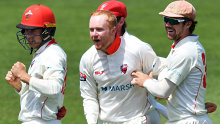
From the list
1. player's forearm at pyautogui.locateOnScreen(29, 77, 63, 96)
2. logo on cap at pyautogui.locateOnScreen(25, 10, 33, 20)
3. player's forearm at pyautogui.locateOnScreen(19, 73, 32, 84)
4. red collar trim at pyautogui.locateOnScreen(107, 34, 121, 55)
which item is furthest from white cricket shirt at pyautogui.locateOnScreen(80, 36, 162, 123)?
logo on cap at pyautogui.locateOnScreen(25, 10, 33, 20)

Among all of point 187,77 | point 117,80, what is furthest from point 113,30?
point 187,77

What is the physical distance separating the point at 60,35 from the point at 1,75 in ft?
20.9

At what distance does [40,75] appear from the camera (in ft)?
22.9

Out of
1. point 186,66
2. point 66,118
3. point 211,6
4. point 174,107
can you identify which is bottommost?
point 211,6

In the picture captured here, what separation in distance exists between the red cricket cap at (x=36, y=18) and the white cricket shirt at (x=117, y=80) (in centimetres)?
82

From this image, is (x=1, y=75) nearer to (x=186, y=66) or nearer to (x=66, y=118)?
(x=66, y=118)

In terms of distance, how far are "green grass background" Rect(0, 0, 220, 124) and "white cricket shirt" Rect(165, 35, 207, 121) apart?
16.0 ft

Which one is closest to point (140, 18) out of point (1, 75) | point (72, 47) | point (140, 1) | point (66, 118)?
point (140, 1)

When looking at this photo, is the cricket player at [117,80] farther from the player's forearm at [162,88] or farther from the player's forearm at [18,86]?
the player's forearm at [18,86]

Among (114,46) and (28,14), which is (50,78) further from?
(28,14)

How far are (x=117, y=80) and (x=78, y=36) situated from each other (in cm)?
1440

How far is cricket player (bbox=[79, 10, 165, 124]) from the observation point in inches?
274

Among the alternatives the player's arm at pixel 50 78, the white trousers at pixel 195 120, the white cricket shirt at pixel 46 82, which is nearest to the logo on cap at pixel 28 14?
the white cricket shirt at pixel 46 82

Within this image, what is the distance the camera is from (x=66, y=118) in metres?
11.8
